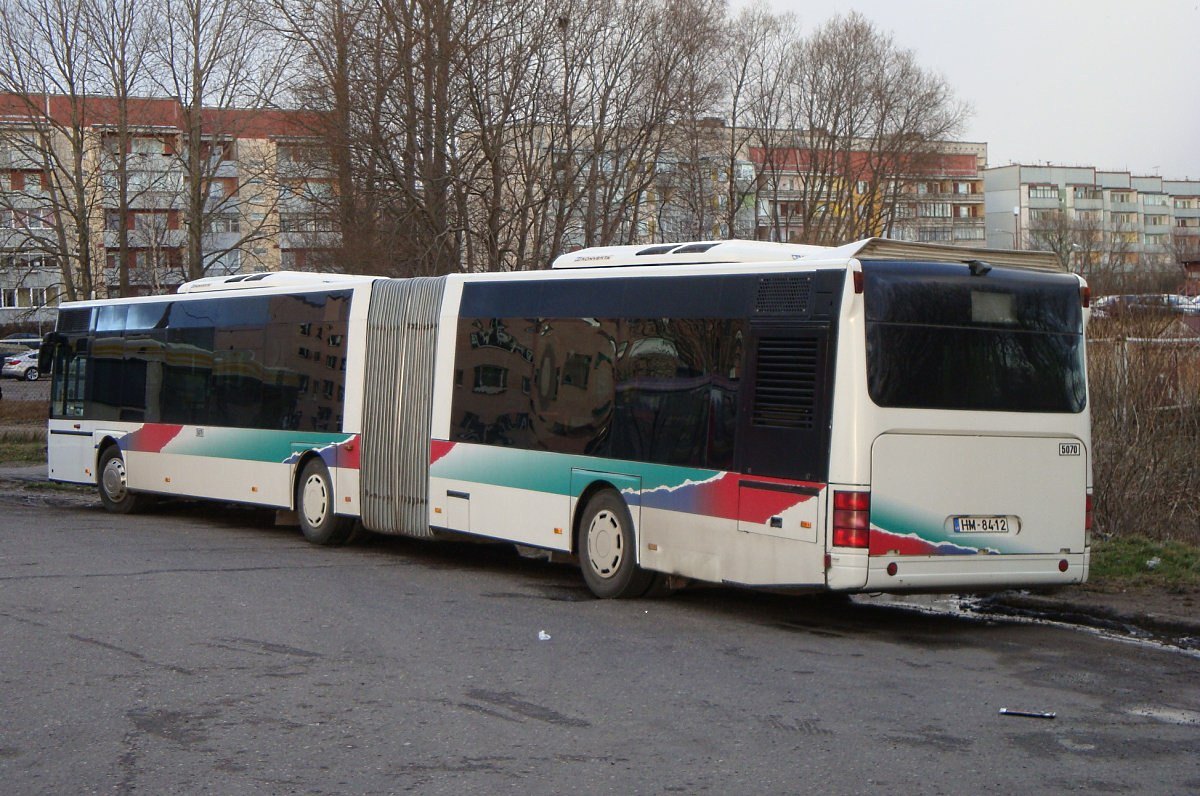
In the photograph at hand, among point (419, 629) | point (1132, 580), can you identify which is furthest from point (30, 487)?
point (1132, 580)

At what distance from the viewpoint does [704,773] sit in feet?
21.4

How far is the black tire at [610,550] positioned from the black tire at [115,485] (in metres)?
9.99

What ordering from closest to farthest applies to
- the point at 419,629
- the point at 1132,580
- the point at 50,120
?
the point at 419,629
the point at 1132,580
the point at 50,120

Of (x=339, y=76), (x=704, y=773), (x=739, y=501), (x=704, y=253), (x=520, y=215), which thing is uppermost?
(x=339, y=76)

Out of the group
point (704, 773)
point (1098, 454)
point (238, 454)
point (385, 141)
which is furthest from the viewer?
point (385, 141)

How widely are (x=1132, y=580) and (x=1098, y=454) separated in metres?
4.59

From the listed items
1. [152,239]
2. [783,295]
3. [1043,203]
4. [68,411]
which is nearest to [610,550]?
[783,295]

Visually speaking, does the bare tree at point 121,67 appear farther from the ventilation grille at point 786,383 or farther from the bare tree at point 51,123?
the ventilation grille at point 786,383

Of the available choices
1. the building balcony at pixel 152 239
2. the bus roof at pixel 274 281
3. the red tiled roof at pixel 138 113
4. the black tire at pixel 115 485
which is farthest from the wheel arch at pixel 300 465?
the building balcony at pixel 152 239

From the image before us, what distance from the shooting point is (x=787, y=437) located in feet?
34.8

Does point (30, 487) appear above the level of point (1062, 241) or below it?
below

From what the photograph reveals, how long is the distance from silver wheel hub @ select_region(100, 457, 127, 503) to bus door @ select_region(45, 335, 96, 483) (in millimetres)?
336

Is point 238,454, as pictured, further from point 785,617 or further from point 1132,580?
→ point 1132,580

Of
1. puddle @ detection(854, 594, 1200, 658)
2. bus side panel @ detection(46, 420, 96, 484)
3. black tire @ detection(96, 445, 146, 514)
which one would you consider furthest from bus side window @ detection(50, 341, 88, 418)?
puddle @ detection(854, 594, 1200, 658)
